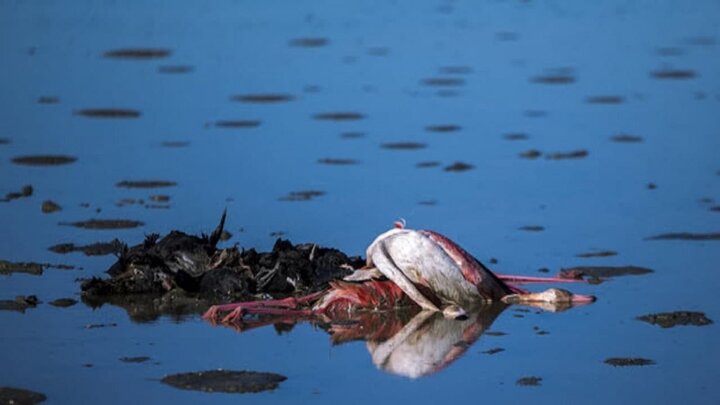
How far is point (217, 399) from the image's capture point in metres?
8.54

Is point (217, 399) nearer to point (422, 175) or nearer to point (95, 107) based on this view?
point (422, 175)

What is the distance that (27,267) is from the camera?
11125mm

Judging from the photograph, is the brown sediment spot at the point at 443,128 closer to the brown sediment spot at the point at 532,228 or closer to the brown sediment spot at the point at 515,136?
the brown sediment spot at the point at 515,136

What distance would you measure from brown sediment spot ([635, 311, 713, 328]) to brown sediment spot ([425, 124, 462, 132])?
660 cm

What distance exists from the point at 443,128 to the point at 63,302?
7043 millimetres

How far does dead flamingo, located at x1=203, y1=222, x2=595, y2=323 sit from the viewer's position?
33.3ft

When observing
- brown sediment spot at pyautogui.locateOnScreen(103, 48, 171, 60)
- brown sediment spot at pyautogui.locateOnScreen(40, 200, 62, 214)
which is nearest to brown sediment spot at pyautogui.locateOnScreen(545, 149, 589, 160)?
brown sediment spot at pyautogui.locateOnScreen(40, 200, 62, 214)

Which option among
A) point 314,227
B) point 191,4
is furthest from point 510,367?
point 191,4

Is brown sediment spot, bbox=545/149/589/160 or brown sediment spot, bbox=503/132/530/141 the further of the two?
brown sediment spot, bbox=503/132/530/141

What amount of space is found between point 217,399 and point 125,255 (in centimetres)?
235

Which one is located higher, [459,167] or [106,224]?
[106,224]

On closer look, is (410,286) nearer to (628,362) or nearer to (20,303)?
(628,362)

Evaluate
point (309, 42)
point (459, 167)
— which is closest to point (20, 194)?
point (459, 167)

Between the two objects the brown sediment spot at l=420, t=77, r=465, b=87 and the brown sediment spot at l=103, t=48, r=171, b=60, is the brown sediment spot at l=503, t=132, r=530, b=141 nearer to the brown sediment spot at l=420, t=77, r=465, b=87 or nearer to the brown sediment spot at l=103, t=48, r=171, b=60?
the brown sediment spot at l=420, t=77, r=465, b=87
